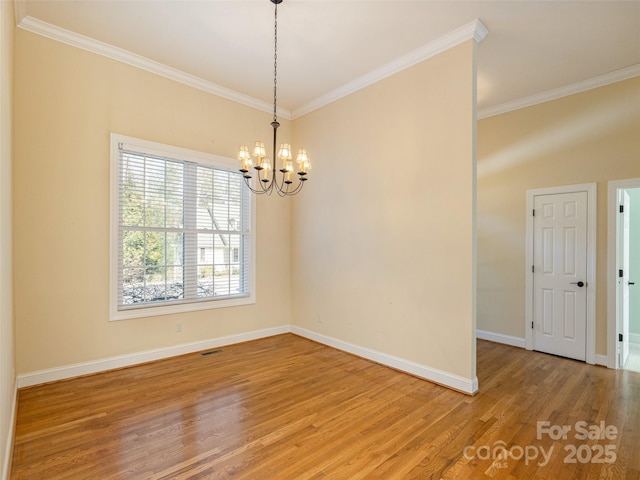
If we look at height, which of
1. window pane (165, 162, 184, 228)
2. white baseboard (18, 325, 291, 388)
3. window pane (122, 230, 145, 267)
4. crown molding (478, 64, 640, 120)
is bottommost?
white baseboard (18, 325, 291, 388)

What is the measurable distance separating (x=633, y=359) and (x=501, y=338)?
1.49 metres

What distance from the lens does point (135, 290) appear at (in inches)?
148

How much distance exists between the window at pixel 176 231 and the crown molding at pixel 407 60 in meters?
1.68

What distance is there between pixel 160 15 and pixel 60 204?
214 cm

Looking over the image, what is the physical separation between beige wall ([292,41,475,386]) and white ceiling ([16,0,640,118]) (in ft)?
1.33

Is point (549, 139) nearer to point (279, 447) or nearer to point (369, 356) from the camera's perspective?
point (369, 356)

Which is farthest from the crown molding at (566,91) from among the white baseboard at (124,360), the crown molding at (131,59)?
the white baseboard at (124,360)

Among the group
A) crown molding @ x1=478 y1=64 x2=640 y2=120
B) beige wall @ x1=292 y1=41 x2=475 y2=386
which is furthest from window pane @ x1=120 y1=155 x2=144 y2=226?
crown molding @ x1=478 y1=64 x2=640 y2=120

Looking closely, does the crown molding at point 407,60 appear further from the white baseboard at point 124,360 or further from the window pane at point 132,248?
the white baseboard at point 124,360

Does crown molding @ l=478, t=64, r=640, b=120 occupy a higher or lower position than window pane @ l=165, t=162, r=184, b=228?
higher

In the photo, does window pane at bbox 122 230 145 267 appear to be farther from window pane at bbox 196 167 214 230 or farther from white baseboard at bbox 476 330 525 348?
white baseboard at bbox 476 330 525 348

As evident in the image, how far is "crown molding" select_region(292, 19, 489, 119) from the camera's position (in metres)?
3.12

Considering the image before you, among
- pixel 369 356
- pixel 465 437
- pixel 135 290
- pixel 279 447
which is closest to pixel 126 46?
pixel 135 290

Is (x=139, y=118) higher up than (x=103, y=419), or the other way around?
(x=139, y=118)
